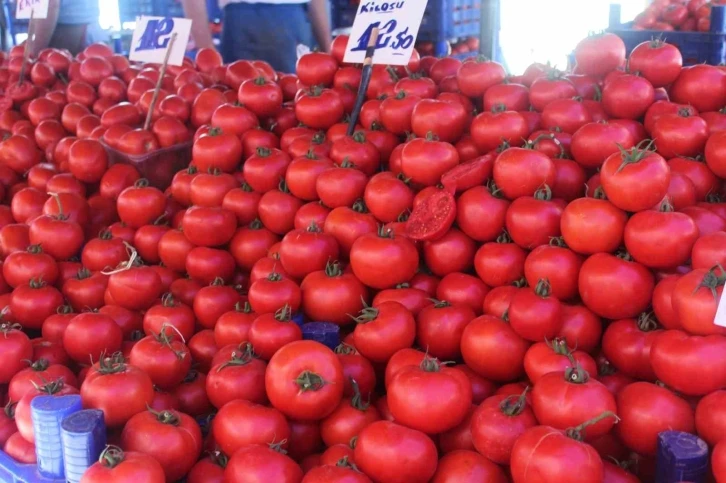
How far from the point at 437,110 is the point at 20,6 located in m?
3.05

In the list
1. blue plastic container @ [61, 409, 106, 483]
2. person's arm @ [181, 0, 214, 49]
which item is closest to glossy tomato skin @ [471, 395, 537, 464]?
blue plastic container @ [61, 409, 106, 483]

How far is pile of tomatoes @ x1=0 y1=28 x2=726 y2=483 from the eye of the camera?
4.44ft

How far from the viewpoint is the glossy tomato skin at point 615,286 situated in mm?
1518

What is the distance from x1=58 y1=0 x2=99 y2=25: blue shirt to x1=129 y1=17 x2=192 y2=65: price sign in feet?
7.08

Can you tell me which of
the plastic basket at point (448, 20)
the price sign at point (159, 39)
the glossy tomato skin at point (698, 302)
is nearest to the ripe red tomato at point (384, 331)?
the glossy tomato skin at point (698, 302)

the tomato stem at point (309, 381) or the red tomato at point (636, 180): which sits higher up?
the red tomato at point (636, 180)

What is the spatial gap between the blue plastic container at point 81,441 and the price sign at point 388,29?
1.52 metres

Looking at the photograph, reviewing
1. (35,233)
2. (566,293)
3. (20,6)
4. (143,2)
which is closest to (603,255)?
(566,293)

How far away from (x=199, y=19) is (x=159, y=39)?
129 cm

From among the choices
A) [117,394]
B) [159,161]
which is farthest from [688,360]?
[159,161]

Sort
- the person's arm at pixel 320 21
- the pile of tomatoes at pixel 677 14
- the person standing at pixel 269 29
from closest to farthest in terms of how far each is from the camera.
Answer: the person standing at pixel 269 29 → the person's arm at pixel 320 21 → the pile of tomatoes at pixel 677 14

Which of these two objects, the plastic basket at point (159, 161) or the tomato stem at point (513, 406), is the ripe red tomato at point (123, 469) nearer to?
the tomato stem at point (513, 406)

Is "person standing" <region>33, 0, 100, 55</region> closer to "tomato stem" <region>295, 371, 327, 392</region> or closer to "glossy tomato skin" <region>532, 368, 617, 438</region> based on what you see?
"tomato stem" <region>295, 371, 327, 392</region>

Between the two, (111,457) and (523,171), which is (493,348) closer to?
(523,171)
